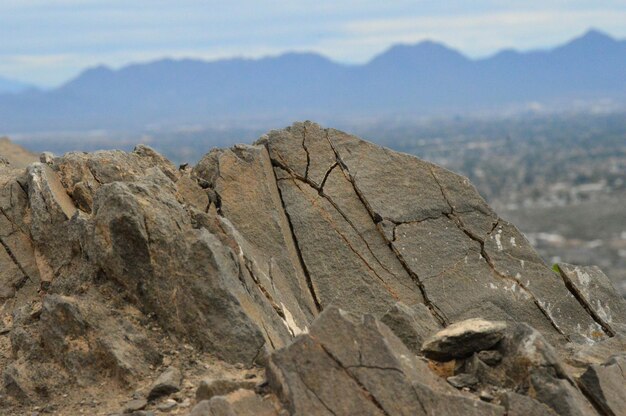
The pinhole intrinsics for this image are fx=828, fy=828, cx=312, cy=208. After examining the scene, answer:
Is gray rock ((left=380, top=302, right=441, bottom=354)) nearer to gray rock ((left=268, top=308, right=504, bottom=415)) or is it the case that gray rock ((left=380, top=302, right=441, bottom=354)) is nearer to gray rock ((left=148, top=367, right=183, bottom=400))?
gray rock ((left=268, top=308, right=504, bottom=415))

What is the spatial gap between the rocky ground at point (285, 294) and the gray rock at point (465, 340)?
33 mm

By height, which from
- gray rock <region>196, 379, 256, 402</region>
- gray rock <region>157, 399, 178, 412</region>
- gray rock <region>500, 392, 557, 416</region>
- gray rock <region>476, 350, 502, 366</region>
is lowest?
gray rock <region>157, 399, 178, 412</region>

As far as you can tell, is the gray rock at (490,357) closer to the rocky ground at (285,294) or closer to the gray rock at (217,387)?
the rocky ground at (285,294)

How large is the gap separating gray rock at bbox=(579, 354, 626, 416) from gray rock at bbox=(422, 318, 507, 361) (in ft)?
5.33

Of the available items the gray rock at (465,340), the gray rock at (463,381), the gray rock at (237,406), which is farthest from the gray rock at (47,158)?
the gray rock at (463,381)

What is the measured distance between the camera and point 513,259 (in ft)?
72.1

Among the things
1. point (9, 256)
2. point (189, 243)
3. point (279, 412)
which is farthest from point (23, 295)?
point (279, 412)

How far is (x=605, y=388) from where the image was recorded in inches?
557

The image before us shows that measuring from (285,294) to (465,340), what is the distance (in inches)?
196

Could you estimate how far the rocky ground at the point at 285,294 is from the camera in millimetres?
13305

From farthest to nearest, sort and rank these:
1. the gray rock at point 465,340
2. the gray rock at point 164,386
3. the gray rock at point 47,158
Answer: the gray rock at point 47,158 → the gray rock at point 465,340 → the gray rock at point 164,386

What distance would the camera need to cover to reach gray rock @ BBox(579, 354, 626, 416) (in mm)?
13914

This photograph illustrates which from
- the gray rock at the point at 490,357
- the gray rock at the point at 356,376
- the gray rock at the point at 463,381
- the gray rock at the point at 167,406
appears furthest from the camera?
the gray rock at the point at 490,357

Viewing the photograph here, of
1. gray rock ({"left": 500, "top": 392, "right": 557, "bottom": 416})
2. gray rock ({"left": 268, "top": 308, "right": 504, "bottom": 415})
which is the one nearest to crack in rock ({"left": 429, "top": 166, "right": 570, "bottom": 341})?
gray rock ({"left": 500, "top": 392, "right": 557, "bottom": 416})
